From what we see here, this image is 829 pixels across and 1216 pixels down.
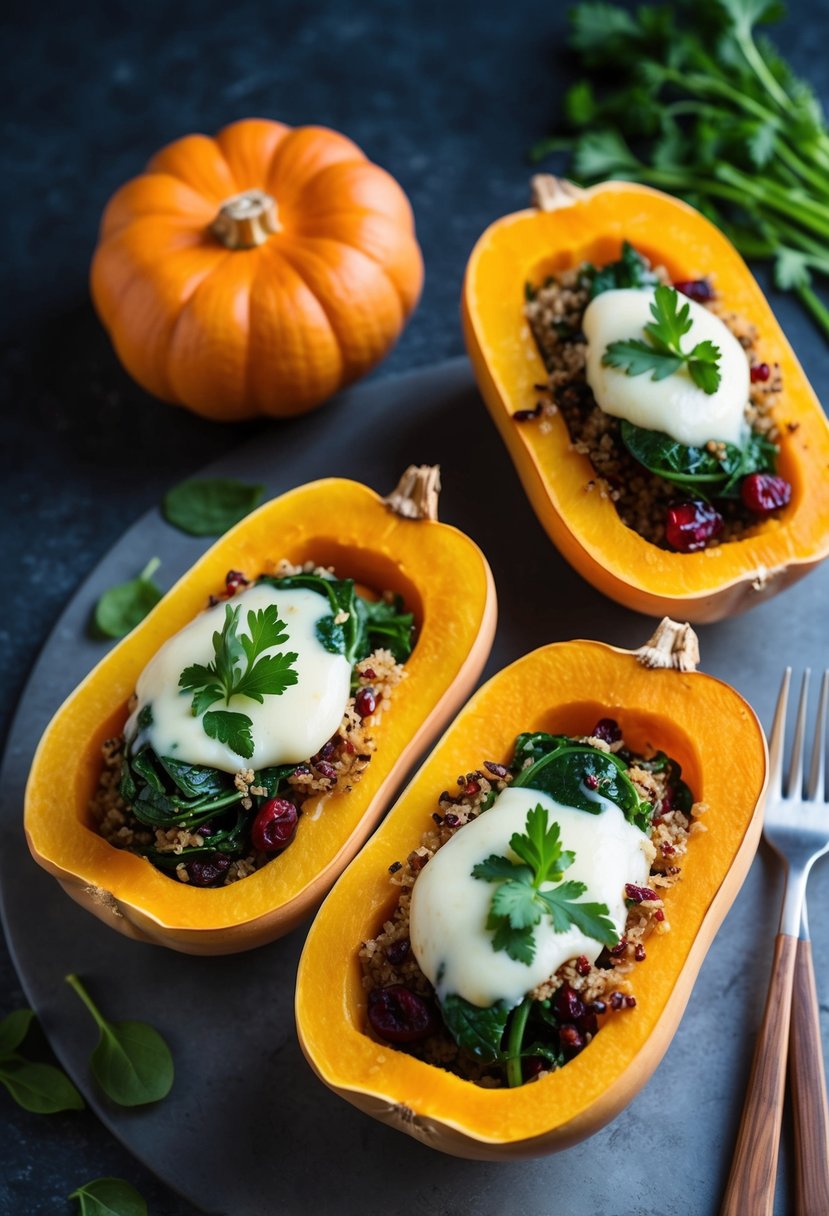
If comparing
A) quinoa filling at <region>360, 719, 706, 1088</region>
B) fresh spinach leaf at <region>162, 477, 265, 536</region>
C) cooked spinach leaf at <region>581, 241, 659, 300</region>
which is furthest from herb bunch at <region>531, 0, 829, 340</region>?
quinoa filling at <region>360, 719, 706, 1088</region>

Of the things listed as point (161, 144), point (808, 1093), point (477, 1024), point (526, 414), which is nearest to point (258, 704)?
point (477, 1024)

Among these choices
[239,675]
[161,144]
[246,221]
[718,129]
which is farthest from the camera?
[161,144]

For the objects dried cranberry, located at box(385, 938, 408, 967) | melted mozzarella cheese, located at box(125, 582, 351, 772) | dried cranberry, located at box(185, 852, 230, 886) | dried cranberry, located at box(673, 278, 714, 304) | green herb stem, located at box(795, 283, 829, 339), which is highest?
dried cranberry, located at box(673, 278, 714, 304)

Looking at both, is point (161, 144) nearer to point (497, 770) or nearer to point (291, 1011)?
point (497, 770)

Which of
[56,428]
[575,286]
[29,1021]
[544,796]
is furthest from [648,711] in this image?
[56,428]

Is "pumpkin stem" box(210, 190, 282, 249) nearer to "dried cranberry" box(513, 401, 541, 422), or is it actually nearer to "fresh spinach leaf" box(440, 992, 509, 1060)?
"dried cranberry" box(513, 401, 541, 422)

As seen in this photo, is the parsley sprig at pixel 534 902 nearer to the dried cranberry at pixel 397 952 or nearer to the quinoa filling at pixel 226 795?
the dried cranberry at pixel 397 952

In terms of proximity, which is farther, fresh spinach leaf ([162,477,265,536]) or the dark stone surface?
the dark stone surface
